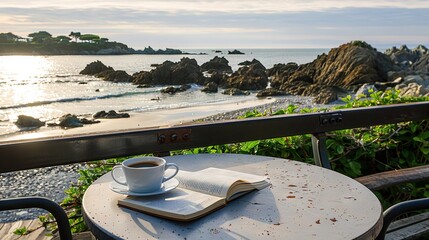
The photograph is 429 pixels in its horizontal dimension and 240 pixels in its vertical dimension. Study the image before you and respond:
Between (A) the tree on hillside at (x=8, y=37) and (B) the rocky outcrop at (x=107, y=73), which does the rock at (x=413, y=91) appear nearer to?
(B) the rocky outcrop at (x=107, y=73)

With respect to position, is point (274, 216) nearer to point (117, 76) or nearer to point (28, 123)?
point (28, 123)

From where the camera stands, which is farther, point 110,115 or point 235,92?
point 235,92

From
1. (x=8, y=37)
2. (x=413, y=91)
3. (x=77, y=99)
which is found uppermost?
(x=413, y=91)

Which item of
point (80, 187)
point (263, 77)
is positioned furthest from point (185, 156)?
point (263, 77)

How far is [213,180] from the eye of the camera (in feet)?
5.62

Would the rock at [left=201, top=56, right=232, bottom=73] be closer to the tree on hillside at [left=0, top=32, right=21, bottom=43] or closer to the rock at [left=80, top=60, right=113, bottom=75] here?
the rock at [left=80, top=60, right=113, bottom=75]

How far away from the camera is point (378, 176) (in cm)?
324

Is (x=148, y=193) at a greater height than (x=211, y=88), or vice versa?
(x=148, y=193)

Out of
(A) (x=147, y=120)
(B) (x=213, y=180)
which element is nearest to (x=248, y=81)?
(A) (x=147, y=120)

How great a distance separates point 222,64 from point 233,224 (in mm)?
53086

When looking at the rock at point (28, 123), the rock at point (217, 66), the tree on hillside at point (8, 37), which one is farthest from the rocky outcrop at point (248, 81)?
the tree on hillside at point (8, 37)

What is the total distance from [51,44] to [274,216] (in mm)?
79108

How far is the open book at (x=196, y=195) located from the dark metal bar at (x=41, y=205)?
0.35 m

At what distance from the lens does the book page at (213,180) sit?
5.43ft
